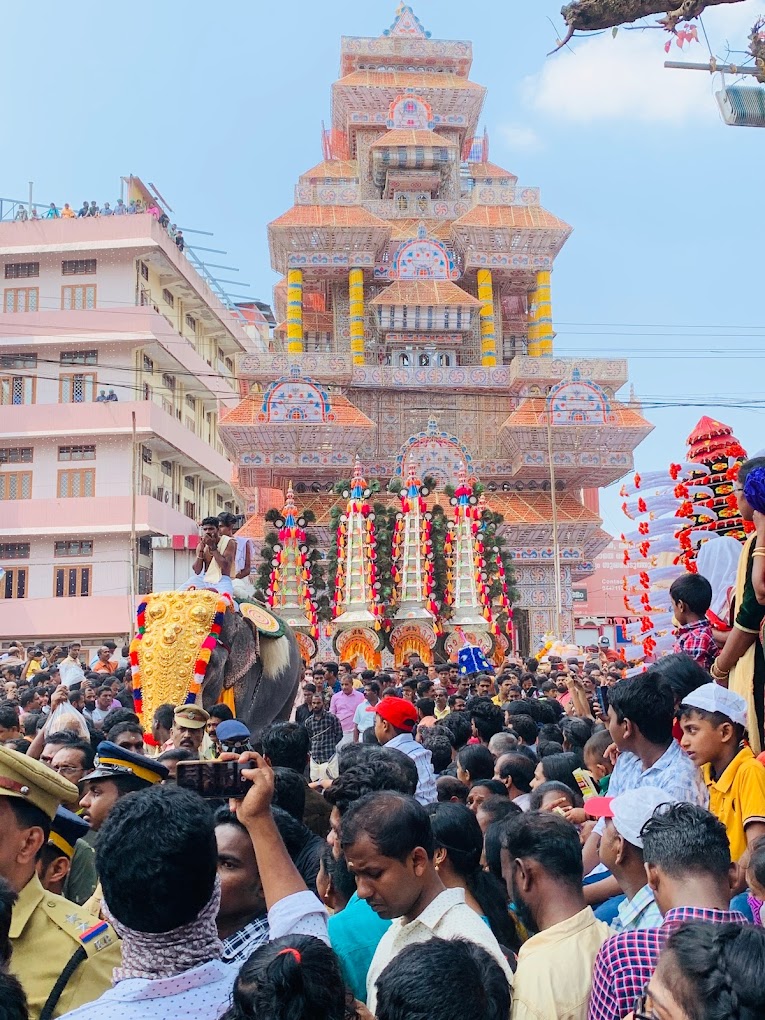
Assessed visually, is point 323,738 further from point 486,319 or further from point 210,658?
point 486,319

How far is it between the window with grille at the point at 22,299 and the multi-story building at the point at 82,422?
0.03m

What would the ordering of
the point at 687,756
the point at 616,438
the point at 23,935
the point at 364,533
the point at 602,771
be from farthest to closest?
the point at 616,438 → the point at 364,533 → the point at 602,771 → the point at 687,756 → the point at 23,935

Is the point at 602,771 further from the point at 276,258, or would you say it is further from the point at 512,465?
the point at 276,258

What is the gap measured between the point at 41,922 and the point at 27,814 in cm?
31

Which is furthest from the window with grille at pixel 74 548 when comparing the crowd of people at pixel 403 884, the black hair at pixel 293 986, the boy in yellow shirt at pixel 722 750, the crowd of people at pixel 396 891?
the black hair at pixel 293 986

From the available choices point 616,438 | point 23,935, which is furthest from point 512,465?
point 23,935

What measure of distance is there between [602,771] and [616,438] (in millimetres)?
26019

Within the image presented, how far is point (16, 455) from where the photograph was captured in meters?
34.8

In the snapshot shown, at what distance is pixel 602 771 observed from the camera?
547cm

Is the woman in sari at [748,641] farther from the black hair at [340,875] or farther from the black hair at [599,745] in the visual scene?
the black hair at [340,875]

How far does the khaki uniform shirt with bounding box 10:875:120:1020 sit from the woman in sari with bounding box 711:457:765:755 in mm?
2751

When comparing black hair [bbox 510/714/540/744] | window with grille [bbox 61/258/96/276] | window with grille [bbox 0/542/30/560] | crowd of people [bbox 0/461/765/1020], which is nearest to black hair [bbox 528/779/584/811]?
crowd of people [bbox 0/461/765/1020]

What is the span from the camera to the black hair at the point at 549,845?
3059 mm

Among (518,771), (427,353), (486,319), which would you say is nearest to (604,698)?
(518,771)
